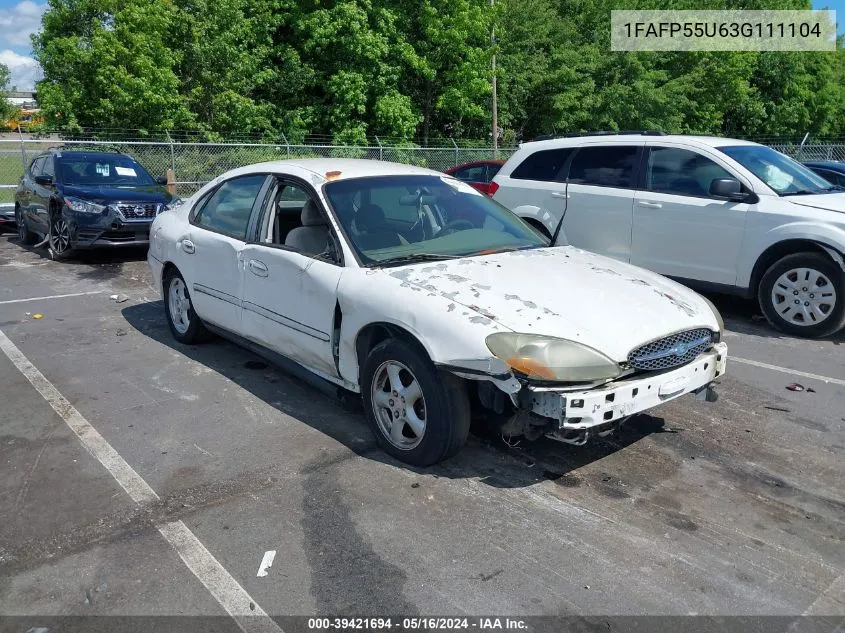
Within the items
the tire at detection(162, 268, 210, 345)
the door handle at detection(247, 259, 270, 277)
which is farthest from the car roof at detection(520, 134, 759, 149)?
the door handle at detection(247, 259, 270, 277)

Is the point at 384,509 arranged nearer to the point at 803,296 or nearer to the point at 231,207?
the point at 231,207

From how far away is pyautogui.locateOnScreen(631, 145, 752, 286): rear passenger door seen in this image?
7.14 meters

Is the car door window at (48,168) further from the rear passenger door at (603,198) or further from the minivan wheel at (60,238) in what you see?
the rear passenger door at (603,198)

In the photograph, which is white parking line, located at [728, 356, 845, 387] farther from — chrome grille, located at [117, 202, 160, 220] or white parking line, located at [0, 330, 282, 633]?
chrome grille, located at [117, 202, 160, 220]

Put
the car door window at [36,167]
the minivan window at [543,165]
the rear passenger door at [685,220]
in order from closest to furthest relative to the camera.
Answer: the rear passenger door at [685,220] → the minivan window at [543,165] → the car door window at [36,167]

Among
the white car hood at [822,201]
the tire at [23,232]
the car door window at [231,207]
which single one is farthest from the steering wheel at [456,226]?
the tire at [23,232]

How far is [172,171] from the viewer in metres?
17.2

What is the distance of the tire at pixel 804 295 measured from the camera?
21.6 ft

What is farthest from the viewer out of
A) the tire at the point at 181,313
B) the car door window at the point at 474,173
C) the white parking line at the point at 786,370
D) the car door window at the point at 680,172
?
the car door window at the point at 474,173

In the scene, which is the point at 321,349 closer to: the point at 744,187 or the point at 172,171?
the point at 744,187

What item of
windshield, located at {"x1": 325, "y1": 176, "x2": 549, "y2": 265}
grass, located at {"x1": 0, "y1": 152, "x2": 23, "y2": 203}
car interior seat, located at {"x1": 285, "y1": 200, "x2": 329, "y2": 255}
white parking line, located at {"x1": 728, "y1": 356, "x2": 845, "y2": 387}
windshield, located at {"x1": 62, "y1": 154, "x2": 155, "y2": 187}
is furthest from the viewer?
grass, located at {"x1": 0, "y1": 152, "x2": 23, "y2": 203}

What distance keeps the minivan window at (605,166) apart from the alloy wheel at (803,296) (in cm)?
189

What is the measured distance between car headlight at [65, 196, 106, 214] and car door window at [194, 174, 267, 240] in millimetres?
5382

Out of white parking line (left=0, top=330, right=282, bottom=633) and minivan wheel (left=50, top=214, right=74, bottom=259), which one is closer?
white parking line (left=0, top=330, right=282, bottom=633)
